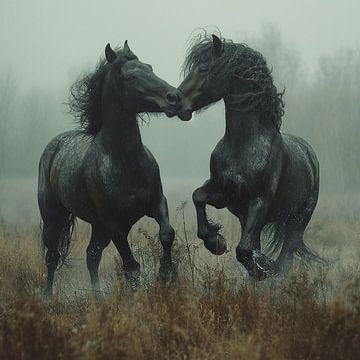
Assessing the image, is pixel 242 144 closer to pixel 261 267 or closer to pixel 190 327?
pixel 261 267

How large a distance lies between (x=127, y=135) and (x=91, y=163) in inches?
19.1

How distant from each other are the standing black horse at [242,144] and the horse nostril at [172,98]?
11 cm

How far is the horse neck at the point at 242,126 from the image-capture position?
5070 mm

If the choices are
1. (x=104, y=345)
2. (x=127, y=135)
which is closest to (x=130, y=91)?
(x=127, y=135)

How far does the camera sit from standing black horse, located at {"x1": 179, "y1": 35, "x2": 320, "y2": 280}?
16.3 feet

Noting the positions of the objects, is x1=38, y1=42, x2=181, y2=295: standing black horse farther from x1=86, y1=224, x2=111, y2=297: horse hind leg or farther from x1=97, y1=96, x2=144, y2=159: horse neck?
x1=86, y1=224, x2=111, y2=297: horse hind leg

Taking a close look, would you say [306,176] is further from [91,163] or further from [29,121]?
[29,121]

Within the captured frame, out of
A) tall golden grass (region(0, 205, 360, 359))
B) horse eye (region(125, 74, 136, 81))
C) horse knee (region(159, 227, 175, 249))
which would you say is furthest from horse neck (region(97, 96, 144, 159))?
tall golden grass (region(0, 205, 360, 359))

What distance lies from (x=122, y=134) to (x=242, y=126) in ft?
3.52

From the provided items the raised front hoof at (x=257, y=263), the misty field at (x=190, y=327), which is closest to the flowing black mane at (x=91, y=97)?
the misty field at (x=190, y=327)

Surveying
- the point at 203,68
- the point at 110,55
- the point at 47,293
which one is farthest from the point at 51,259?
the point at 203,68

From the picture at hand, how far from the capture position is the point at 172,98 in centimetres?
476

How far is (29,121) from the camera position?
104 feet

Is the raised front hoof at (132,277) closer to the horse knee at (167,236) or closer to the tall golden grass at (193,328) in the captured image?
the horse knee at (167,236)
